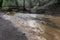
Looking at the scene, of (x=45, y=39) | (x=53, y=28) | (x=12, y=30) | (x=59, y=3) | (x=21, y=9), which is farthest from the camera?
(x=59, y=3)

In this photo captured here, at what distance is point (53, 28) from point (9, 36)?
7.59 ft

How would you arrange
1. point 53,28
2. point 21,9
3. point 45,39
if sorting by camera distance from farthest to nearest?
1. point 21,9
2. point 53,28
3. point 45,39

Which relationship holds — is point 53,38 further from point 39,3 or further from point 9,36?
point 39,3

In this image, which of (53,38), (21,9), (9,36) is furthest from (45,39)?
(21,9)

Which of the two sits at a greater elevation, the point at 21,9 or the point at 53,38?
the point at 53,38

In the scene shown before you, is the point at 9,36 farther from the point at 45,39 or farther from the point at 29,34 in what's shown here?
the point at 45,39

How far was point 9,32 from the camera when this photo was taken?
646 cm

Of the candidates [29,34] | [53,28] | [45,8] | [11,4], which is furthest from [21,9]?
[29,34]

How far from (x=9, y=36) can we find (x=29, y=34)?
2.73 feet

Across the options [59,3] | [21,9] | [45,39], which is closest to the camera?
[45,39]

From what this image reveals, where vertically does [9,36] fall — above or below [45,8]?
above

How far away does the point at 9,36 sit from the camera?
19.5 feet

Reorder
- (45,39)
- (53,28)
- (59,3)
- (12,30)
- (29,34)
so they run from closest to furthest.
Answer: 1. (45,39)
2. (29,34)
3. (12,30)
4. (53,28)
5. (59,3)

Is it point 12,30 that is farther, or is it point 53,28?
point 53,28
